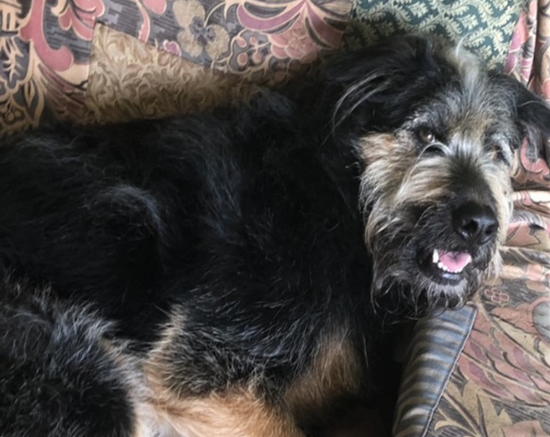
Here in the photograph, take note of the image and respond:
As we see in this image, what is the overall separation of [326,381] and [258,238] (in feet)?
1.33

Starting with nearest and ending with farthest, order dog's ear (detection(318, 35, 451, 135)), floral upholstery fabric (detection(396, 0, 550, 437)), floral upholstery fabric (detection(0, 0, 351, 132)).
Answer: floral upholstery fabric (detection(396, 0, 550, 437))
dog's ear (detection(318, 35, 451, 135))
floral upholstery fabric (detection(0, 0, 351, 132))

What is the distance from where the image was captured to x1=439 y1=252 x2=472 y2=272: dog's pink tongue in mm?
1612

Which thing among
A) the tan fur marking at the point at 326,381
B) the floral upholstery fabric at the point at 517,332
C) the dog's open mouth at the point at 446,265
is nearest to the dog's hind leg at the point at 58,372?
the tan fur marking at the point at 326,381


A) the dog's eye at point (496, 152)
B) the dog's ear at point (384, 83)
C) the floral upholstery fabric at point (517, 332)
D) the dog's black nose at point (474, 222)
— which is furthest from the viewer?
the dog's eye at point (496, 152)

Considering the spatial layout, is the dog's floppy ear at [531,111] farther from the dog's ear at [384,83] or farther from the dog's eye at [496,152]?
the dog's ear at [384,83]

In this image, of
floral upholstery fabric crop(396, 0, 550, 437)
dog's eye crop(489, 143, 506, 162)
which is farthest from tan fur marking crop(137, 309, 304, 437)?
dog's eye crop(489, 143, 506, 162)

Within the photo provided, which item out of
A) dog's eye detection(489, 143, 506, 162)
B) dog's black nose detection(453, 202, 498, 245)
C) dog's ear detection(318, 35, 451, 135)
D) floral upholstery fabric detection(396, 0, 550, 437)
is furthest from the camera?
dog's eye detection(489, 143, 506, 162)

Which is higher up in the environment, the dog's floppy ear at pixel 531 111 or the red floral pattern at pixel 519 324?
the dog's floppy ear at pixel 531 111

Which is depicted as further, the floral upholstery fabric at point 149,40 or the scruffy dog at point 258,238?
the floral upholstery fabric at point 149,40

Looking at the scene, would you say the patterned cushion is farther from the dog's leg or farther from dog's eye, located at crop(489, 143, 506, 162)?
the dog's leg

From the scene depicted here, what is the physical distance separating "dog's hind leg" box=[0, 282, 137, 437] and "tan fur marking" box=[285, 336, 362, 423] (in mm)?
418

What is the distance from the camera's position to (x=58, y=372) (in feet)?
4.83

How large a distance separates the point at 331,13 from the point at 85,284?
38.6 inches

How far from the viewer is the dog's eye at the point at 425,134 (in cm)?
168
